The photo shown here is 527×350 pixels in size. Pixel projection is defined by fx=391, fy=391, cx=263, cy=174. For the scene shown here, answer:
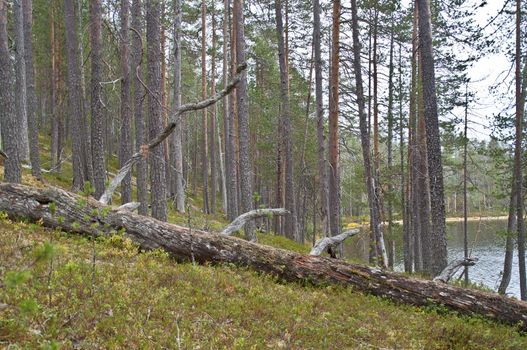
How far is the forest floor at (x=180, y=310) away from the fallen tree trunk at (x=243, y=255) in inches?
9.5

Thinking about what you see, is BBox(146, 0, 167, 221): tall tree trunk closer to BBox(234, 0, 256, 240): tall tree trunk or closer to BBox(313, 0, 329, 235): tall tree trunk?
BBox(234, 0, 256, 240): tall tree trunk

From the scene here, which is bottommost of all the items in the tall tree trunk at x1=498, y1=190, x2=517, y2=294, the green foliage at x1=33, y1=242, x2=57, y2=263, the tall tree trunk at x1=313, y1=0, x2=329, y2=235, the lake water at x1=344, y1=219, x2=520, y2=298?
the lake water at x1=344, y1=219, x2=520, y2=298

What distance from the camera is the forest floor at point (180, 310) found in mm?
4223

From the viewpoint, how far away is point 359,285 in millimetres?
7816

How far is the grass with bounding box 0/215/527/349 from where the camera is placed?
423cm

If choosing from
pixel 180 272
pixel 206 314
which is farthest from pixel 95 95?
pixel 206 314

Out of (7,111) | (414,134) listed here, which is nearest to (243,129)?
(7,111)

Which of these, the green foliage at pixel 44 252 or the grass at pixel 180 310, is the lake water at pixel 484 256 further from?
the green foliage at pixel 44 252

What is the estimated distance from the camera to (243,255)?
767 cm

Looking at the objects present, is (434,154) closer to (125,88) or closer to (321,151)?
(321,151)

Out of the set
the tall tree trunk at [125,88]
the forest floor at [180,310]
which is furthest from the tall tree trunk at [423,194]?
the tall tree trunk at [125,88]

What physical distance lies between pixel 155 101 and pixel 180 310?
6.47m

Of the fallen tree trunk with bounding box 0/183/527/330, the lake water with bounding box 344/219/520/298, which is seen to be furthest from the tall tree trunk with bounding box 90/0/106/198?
the lake water with bounding box 344/219/520/298

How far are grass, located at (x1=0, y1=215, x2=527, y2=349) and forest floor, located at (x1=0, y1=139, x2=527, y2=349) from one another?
0.05 feet
